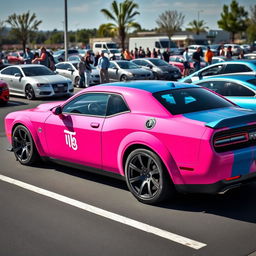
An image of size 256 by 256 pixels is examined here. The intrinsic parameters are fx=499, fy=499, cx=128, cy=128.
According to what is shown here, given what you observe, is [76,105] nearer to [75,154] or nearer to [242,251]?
[75,154]

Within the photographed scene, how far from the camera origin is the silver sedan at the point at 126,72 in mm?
23969

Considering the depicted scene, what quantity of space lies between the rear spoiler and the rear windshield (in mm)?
634

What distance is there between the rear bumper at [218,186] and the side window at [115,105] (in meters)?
1.35

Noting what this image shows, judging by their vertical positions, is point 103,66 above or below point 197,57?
below

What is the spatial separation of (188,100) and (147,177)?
1.13 m

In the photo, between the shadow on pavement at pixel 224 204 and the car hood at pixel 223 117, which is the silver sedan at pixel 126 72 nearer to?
the shadow on pavement at pixel 224 204

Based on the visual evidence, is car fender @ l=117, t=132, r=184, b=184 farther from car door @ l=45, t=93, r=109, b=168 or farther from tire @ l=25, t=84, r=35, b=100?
tire @ l=25, t=84, r=35, b=100

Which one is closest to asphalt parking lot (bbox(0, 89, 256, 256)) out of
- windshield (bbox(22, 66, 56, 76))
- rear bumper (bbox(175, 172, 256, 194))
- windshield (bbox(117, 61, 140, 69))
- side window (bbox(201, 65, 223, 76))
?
rear bumper (bbox(175, 172, 256, 194))

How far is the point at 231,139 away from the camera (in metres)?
5.49

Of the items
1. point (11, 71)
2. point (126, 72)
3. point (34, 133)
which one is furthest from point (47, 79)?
point (34, 133)

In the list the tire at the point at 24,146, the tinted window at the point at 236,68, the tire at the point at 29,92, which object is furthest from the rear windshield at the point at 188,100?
the tire at the point at 29,92

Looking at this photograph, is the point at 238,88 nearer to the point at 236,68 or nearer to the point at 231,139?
the point at 236,68

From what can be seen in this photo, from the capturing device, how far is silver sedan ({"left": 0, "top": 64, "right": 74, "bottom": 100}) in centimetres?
1834

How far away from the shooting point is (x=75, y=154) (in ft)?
22.7
